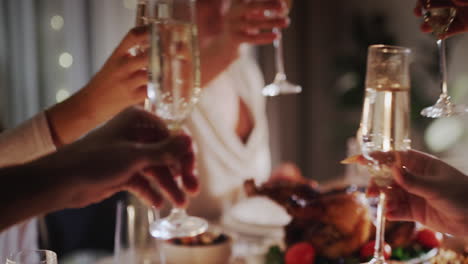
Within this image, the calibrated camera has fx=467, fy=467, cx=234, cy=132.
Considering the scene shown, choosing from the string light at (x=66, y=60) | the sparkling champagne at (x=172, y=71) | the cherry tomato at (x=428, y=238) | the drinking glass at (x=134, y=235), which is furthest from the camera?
the string light at (x=66, y=60)

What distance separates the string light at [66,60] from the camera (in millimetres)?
2500

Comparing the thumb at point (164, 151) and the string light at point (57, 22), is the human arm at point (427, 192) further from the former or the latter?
the string light at point (57, 22)

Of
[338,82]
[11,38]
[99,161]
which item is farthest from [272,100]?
[99,161]

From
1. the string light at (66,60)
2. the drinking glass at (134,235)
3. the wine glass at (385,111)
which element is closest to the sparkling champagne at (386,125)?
the wine glass at (385,111)

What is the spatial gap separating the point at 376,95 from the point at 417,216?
0.25 m

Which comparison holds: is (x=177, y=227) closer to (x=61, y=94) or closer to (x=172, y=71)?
(x=172, y=71)

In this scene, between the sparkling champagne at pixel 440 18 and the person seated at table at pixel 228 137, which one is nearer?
the sparkling champagne at pixel 440 18

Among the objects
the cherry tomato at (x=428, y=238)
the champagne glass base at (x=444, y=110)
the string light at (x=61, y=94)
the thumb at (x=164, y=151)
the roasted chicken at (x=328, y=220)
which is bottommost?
the cherry tomato at (x=428, y=238)

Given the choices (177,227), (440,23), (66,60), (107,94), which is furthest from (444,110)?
(66,60)

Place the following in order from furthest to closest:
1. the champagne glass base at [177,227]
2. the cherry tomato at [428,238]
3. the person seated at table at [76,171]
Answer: the cherry tomato at [428,238] → the champagne glass base at [177,227] → the person seated at table at [76,171]

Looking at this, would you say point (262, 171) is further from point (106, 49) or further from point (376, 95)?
point (376, 95)

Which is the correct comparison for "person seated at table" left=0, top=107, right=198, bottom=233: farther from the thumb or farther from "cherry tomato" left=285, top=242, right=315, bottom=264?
"cherry tomato" left=285, top=242, right=315, bottom=264

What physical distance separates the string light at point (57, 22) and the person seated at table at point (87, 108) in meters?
1.66

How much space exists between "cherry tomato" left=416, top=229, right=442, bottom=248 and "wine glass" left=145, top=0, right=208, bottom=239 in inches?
33.6
